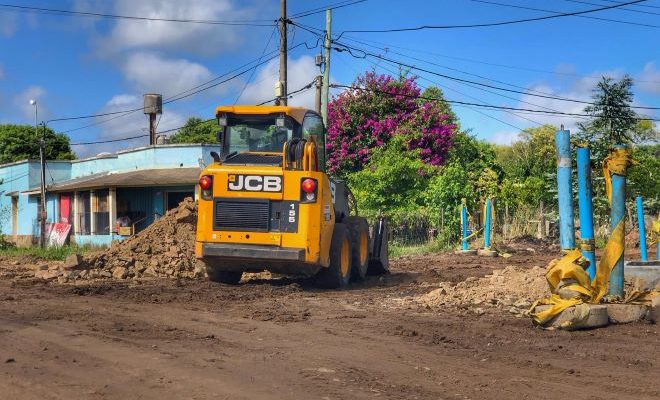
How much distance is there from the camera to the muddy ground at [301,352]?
5746mm

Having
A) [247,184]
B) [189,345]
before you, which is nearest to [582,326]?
[189,345]

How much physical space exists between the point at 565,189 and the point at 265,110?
6325 millimetres

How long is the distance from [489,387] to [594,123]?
25.8 meters

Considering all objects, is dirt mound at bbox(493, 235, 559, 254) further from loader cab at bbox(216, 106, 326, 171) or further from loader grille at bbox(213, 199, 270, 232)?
loader grille at bbox(213, 199, 270, 232)

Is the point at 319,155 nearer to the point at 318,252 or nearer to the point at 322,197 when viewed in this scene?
the point at 322,197

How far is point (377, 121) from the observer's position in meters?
33.9

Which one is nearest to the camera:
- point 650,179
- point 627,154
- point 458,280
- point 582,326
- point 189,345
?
point 189,345

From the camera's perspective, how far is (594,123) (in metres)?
29.3

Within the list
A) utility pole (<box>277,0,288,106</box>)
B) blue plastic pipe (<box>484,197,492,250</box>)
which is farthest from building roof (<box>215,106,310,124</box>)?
utility pole (<box>277,0,288,106</box>)

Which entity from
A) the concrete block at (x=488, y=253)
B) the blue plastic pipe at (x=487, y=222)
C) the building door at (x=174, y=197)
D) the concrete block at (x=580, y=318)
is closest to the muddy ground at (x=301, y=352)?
the concrete block at (x=580, y=318)

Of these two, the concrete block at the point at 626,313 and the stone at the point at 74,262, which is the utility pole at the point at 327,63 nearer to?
the stone at the point at 74,262

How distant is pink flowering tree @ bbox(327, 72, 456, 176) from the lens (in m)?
33.4

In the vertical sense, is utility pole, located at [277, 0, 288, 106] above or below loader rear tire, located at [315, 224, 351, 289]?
above

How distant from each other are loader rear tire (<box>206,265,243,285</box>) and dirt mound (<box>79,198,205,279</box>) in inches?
74.8
